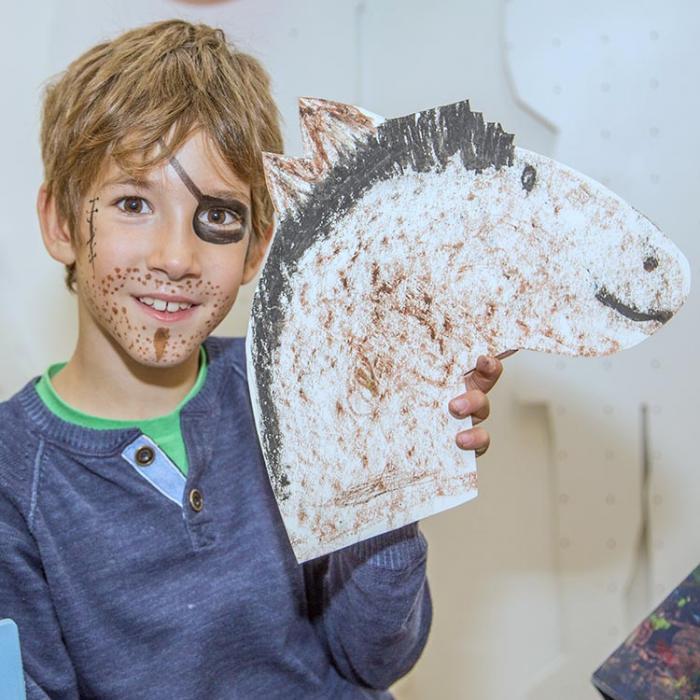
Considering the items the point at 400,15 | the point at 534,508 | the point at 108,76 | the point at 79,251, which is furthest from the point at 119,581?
the point at 400,15

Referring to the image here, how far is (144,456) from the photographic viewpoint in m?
0.78

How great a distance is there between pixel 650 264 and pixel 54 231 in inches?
19.2

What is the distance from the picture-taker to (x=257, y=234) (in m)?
0.83

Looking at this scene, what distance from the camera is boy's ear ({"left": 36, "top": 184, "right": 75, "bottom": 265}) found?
0.80m

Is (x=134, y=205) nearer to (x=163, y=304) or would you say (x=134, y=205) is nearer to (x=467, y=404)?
(x=163, y=304)

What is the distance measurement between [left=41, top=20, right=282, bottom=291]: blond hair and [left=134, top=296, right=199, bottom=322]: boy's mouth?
0.30 ft

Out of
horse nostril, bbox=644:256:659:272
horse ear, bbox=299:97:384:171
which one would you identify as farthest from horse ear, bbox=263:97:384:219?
horse nostril, bbox=644:256:659:272

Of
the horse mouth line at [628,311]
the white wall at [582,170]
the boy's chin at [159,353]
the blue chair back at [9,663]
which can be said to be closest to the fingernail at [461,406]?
the horse mouth line at [628,311]

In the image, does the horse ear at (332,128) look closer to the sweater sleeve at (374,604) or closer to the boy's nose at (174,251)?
the boy's nose at (174,251)

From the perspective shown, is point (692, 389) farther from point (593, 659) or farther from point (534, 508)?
point (593, 659)

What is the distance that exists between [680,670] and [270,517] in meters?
0.35

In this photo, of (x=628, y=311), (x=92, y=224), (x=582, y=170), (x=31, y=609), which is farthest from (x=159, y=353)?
(x=582, y=170)

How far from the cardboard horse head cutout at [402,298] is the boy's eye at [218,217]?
0.28 feet

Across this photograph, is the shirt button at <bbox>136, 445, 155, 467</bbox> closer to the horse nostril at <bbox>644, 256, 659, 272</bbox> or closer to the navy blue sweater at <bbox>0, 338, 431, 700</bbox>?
the navy blue sweater at <bbox>0, 338, 431, 700</bbox>
